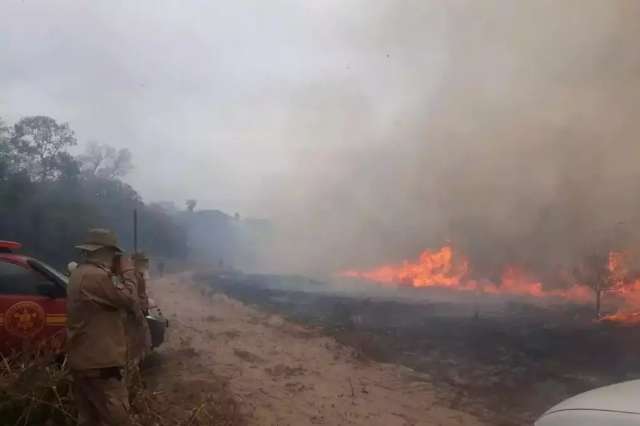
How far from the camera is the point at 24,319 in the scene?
5391 millimetres

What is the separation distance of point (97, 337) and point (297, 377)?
4.33 metres

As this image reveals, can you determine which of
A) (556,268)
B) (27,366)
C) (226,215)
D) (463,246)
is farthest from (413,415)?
(226,215)

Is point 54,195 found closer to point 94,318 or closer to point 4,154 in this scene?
point 4,154

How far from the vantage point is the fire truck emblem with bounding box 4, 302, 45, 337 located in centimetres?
532

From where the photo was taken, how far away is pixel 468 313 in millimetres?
13586

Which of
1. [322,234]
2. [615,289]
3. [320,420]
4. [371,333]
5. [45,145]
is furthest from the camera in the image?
[322,234]

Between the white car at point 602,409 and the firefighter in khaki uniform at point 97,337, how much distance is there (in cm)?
258

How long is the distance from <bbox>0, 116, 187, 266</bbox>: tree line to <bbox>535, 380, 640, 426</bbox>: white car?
67.0 feet

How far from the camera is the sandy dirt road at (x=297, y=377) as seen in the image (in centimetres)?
588

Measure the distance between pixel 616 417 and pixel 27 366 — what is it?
4.05 m

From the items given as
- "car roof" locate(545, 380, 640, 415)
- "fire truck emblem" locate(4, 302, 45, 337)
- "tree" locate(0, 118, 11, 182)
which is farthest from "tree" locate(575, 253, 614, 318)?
"tree" locate(0, 118, 11, 182)

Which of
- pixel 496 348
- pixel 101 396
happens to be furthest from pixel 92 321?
pixel 496 348

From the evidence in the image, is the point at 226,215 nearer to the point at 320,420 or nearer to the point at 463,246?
the point at 463,246

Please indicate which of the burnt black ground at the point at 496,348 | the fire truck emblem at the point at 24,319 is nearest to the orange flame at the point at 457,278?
the burnt black ground at the point at 496,348
